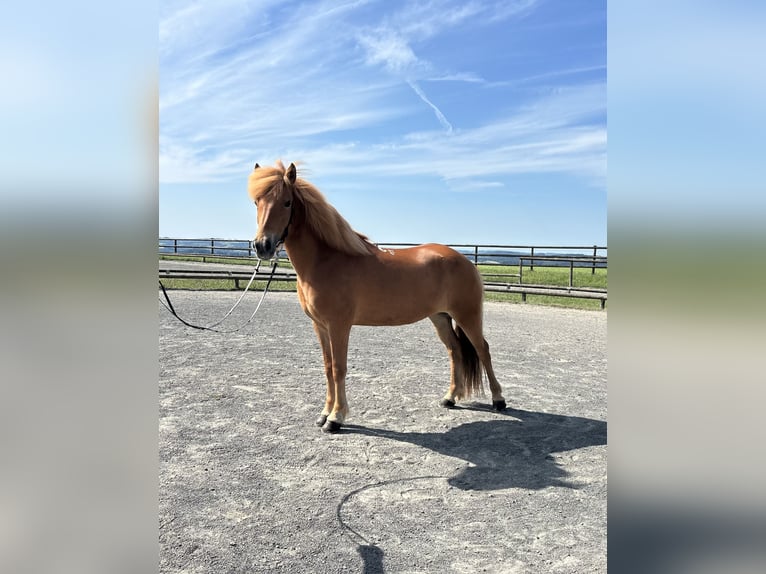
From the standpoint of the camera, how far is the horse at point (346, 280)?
3.55m

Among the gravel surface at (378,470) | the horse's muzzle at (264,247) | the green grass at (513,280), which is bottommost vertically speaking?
the gravel surface at (378,470)

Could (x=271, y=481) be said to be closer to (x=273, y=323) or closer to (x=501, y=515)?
(x=501, y=515)

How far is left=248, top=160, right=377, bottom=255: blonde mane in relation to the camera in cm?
354

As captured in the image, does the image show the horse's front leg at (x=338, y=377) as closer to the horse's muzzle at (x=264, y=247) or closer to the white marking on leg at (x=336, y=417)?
the white marking on leg at (x=336, y=417)

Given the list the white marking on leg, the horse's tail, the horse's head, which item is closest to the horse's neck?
the horse's head

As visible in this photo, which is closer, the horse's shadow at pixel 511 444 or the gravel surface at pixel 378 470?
the gravel surface at pixel 378 470

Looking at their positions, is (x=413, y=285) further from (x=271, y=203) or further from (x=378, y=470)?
(x=378, y=470)

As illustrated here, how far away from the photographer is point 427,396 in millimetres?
4664

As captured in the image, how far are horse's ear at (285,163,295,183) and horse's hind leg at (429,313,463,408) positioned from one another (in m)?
1.83

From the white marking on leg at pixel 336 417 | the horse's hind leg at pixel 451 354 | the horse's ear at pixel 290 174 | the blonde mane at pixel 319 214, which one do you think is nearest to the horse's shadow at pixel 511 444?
the white marking on leg at pixel 336 417

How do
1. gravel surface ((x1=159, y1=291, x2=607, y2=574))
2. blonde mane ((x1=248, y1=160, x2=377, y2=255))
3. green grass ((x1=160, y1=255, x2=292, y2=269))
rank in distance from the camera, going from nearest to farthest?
gravel surface ((x1=159, y1=291, x2=607, y2=574))
blonde mane ((x1=248, y1=160, x2=377, y2=255))
green grass ((x1=160, y1=255, x2=292, y2=269))

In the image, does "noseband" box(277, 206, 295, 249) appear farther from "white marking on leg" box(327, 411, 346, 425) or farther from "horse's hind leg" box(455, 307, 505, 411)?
"horse's hind leg" box(455, 307, 505, 411)

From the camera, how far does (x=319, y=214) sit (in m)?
3.80
